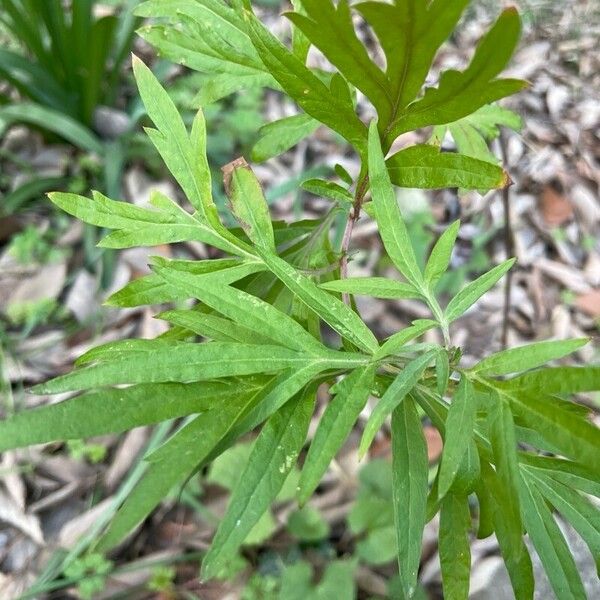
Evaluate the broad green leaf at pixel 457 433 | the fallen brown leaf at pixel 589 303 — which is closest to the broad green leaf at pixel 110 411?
the broad green leaf at pixel 457 433

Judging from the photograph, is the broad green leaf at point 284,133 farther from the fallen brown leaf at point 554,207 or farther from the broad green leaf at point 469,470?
the fallen brown leaf at point 554,207

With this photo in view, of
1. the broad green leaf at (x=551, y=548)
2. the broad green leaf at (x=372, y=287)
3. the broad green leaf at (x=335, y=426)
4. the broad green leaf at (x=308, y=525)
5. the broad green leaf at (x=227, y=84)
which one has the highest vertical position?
the broad green leaf at (x=227, y=84)

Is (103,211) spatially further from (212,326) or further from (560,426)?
(560,426)

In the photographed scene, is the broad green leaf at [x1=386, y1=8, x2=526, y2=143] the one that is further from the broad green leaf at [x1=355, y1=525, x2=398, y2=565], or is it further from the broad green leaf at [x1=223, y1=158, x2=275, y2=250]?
the broad green leaf at [x1=355, y1=525, x2=398, y2=565]

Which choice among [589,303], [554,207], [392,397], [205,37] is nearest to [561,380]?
[392,397]

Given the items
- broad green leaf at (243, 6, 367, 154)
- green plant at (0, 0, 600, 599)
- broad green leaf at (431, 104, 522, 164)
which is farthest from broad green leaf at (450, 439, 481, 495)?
broad green leaf at (431, 104, 522, 164)
